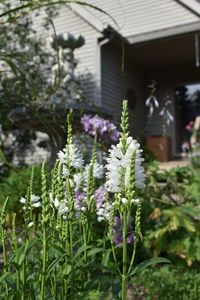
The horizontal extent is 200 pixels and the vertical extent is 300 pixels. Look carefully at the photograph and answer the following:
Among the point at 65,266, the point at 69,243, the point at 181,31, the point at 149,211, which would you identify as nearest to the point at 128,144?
the point at 69,243

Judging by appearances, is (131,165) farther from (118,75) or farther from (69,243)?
(118,75)

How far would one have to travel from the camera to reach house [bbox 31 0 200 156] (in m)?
9.79

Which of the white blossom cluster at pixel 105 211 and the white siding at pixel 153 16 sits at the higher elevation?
the white siding at pixel 153 16

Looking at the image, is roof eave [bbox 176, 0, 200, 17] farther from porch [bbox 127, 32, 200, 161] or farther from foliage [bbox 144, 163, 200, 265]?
foliage [bbox 144, 163, 200, 265]

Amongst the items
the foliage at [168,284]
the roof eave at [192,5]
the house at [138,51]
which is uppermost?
the roof eave at [192,5]

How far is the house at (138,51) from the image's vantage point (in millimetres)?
9789

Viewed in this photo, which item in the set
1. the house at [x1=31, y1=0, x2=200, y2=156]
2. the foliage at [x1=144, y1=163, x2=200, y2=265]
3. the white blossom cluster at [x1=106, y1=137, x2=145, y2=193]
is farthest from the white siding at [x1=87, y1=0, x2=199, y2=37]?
the white blossom cluster at [x1=106, y1=137, x2=145, y2=193]

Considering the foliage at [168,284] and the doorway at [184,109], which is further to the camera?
the doorway at [184,109]

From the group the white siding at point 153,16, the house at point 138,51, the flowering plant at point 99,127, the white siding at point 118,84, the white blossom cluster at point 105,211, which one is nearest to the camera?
the white blossom cluster at point 105,211

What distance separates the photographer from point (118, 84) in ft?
36.5

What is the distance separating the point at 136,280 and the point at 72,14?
1002 cm

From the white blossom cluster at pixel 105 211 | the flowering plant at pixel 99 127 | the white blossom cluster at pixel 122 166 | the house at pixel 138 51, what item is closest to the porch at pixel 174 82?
the house at pixel 138 51

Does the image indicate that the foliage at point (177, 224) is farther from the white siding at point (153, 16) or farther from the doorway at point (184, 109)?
the doorway at point (184, 109)

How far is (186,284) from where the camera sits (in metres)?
2.62
